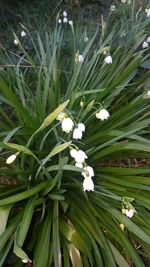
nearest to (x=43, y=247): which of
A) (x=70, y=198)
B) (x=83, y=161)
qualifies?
(x=70, y=198)

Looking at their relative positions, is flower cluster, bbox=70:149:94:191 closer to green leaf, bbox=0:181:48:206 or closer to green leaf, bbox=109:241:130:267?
green leaf, bbox=0:181:48:206

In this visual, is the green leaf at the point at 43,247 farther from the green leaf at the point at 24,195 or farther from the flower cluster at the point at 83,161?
the flower cluster at the point at 83,161

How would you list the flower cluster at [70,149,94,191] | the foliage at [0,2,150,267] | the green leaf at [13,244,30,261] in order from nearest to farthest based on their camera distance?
1. the green leaf at [13,244,30,261]
2. the flower cluster at [70,149,94,191]
3. the foliage at [0,2,150,267]

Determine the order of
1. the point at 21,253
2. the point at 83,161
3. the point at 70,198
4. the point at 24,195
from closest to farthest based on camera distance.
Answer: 1. the point at 21,253
2. the point at 83,161
3. the point at 24,195
4. the point at 70,198

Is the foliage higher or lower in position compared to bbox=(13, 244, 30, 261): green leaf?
higher

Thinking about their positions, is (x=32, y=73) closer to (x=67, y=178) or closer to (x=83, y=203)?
(x=67, y=178)

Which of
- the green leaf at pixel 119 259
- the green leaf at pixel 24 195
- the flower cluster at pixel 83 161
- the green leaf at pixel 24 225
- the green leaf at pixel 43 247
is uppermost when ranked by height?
the flower cluster at pixel 83 161

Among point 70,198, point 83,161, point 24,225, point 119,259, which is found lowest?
point 119,259

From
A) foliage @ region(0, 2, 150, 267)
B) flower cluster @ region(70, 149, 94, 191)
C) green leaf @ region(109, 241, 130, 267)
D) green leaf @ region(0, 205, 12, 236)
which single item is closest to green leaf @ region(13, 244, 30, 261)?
foliage @ region(0, 2, 150, 267)

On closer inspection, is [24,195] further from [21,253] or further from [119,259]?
[119,259]

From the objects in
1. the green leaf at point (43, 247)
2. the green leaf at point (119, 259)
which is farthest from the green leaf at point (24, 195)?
the green leaf at point (119, 259)

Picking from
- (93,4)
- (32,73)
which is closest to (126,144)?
(32,73)
